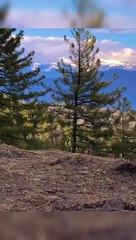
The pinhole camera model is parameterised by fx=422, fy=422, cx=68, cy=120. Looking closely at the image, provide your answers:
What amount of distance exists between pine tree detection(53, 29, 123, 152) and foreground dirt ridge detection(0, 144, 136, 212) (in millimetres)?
13591

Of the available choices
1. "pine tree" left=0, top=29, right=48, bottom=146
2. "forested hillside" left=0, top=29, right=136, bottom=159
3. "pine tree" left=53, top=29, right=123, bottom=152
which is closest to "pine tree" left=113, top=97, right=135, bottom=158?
"forested hillside" left=0, top=29, right=136, bottom=159

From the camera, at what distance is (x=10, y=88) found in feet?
55.3

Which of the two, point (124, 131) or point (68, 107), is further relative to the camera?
point (124, 131)

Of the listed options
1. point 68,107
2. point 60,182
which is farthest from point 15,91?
point 60,182

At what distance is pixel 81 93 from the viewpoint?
19.0 meters

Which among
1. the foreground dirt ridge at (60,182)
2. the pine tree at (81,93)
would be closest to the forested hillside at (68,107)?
the pine tree at (81,93)

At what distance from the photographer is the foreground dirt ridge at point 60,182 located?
2576mm

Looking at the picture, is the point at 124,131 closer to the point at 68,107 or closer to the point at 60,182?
the point at 68,107

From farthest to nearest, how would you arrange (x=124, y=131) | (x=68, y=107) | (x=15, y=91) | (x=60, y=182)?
(x=124, y=131) → (x=68, y=107) → (x=15, y=91) → (x=60, y=182)

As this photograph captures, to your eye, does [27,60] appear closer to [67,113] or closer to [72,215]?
[67,113]

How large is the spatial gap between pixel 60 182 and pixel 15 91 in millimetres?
13895

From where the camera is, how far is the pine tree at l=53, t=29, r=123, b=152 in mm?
18281

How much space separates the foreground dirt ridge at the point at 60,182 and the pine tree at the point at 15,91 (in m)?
11.6

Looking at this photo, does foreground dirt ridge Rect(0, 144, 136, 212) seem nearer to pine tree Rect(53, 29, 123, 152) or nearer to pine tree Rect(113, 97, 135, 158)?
pine tree Rect(53, 29, 123, 152)
